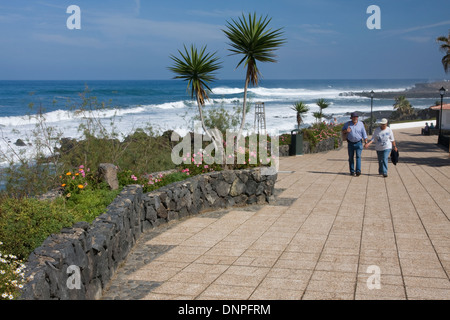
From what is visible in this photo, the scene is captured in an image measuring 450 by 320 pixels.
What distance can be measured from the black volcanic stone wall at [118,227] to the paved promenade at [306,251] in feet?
0.77

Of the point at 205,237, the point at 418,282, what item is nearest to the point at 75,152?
the point at 205,237

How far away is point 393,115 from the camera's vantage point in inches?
2366

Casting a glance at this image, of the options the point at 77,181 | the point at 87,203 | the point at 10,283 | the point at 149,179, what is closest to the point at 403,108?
the point at 149,179

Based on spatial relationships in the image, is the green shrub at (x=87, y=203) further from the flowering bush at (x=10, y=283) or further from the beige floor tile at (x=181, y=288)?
the flowering bush at (x=10, y=283)

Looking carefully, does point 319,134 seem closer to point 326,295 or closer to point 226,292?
point 326,295

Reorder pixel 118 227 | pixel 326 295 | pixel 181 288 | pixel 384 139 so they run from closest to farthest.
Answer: pixel 326 295 → pixel 181 288 → pixel 118 227 → pixel 384 139

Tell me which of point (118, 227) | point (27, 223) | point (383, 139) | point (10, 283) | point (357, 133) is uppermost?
point (357, 133)

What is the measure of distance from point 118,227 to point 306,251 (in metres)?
2.54

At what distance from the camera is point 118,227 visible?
5.56 meters

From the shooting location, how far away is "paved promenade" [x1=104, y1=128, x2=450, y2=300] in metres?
4.84

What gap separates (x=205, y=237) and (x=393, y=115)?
58207 millimetres

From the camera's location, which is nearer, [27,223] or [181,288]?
[27,223]

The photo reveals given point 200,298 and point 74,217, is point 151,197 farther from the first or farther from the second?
point 200,298

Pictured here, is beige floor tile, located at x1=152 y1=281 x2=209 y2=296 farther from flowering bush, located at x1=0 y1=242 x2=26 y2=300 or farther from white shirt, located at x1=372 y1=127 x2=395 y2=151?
white shirt, located at x1=372 y1=127 x2=395 y2=151
